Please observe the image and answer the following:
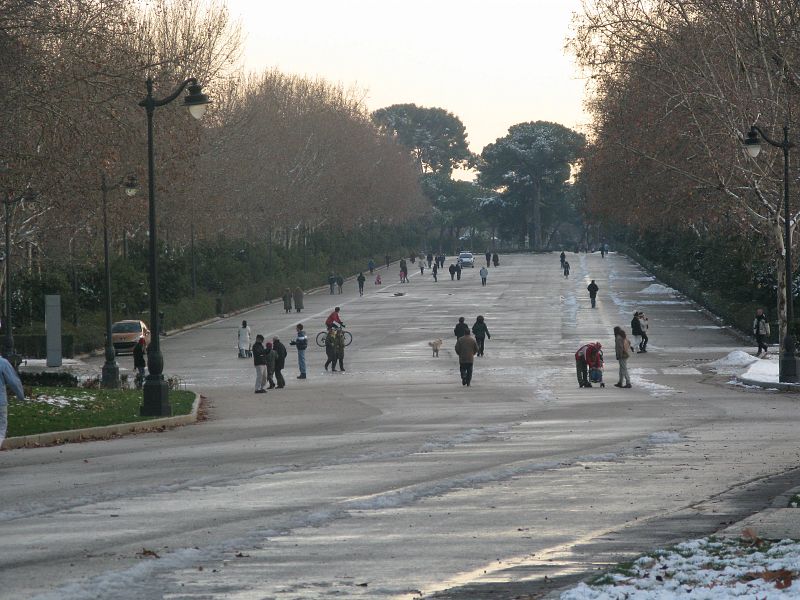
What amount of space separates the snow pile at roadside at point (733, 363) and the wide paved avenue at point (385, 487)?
3397 millimetres

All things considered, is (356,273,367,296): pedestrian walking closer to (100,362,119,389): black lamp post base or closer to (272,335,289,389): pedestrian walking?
(100,362,119,389): black lamp post base

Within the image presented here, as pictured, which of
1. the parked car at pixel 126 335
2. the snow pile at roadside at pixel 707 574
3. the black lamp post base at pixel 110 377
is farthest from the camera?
the parked car at pixel 126 335

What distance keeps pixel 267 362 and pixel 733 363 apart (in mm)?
14533

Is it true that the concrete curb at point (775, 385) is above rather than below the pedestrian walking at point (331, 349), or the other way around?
below

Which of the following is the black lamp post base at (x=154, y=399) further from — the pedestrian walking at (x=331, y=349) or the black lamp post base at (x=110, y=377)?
the pedestrian walking at (x=331, y=349)

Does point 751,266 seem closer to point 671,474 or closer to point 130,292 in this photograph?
point 130,292

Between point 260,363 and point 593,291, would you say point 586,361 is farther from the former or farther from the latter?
point 593,291

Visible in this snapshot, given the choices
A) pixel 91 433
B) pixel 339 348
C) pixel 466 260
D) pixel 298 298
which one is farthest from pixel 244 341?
pixel 466 260

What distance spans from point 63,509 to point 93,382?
→ 2153 centimetres

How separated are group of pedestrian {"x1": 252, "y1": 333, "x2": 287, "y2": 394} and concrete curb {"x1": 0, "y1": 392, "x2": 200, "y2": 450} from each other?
7270 mm

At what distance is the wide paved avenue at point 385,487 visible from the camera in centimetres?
970

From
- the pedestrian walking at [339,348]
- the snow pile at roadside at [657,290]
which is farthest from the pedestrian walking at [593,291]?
the pedestrian walking at [339,348]

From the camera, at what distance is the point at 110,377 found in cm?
3684

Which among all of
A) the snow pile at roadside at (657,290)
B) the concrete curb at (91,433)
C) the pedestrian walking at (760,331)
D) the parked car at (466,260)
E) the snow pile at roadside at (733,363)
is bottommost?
the snow pile at roadside at (733,363)
